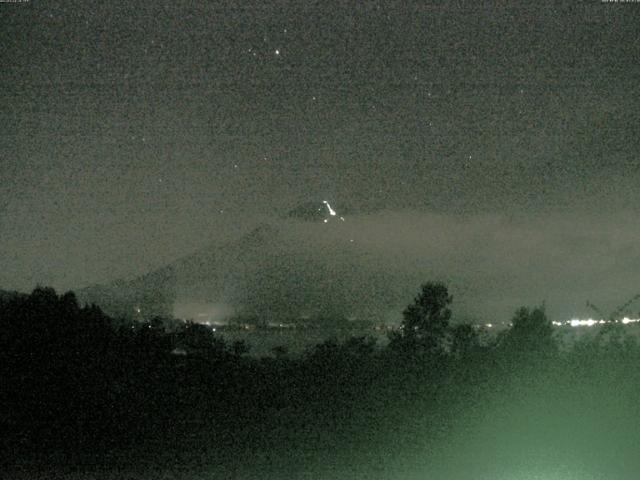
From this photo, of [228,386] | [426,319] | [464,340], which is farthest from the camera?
[426,319]

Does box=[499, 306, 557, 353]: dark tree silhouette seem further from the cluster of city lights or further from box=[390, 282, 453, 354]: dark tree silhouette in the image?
box=[390, 282, 453, 354]: dark tree silhouette

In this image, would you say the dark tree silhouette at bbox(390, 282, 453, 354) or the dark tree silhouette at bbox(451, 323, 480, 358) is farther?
the dark tree silhouette at bbox(390, 282, 453, 354)

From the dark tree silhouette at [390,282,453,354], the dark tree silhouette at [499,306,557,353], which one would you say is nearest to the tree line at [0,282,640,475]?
the dark tree silhouette at [499,306,557,353]

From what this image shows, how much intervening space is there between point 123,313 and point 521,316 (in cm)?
1004

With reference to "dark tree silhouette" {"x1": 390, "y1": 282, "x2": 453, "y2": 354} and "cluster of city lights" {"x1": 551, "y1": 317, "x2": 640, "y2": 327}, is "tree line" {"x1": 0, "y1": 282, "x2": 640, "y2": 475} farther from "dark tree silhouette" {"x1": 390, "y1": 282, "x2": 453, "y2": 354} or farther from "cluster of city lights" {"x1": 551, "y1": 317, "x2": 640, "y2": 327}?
"dark tree silhouette" {"x1": 390, "y1": 282, "x2": 453, "y2": 354}

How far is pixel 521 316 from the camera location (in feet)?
61.9

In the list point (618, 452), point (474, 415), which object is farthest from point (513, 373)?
point (618, 452)

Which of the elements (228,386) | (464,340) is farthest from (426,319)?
(228,386)

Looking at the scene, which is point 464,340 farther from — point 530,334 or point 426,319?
point 426,319

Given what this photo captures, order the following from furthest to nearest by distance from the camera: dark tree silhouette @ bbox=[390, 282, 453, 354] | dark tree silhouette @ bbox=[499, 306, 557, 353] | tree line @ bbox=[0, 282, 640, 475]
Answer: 1. dark tree silhouette @ bbox=[390, 282, 453, 354]
2. dark tree silhouette @ bbox=[499, 306, 557, 353]
3. tree line @ bbox=[0, 282, 640, 475]

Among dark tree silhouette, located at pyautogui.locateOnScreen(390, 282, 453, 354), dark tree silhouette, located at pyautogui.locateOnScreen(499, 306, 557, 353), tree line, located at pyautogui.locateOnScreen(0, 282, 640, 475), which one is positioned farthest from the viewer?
dark tree silhouette, located at pyautogui.locateOnScreen(390, 282, 453, 354)

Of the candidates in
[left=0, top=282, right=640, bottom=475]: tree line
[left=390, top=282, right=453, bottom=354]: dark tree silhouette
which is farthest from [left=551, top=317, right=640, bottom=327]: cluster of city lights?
[left=390, top=282, right=453, bottom=354]: dark tree silhouette

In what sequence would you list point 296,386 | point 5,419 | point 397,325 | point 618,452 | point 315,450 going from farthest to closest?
point 397,325 < point 296,386 < point 5,419 < point 315,450 < point 618,452

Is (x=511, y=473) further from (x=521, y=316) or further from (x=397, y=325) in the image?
(x=397, y=325)
